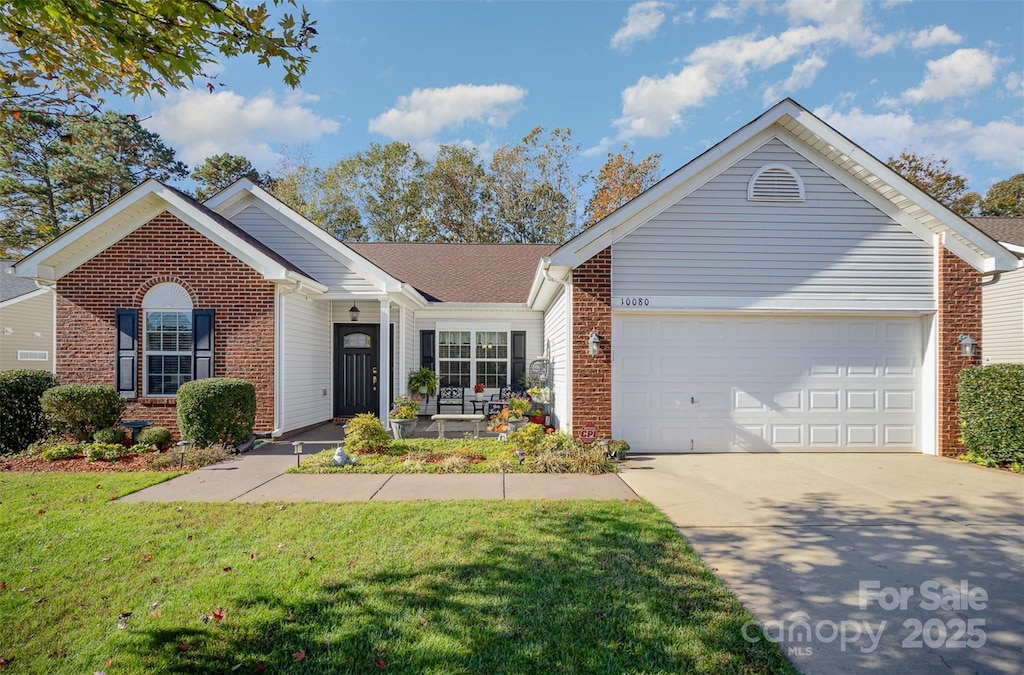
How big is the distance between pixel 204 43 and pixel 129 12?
0.55m

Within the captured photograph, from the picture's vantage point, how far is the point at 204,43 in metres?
4.29

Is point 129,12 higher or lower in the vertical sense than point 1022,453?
higher

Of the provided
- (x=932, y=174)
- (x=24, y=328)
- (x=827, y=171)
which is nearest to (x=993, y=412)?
(x=827, y=171)

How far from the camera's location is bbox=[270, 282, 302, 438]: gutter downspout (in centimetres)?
973

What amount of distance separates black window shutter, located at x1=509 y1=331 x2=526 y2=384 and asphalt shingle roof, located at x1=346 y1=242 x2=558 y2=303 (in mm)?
1063

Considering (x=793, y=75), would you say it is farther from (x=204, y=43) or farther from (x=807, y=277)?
(x=204, y=43)

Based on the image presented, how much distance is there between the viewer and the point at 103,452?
7.94 metres

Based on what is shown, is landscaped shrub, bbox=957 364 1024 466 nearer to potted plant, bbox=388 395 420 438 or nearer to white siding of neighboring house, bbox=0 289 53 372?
potted plant, bbox=388 395 420 438

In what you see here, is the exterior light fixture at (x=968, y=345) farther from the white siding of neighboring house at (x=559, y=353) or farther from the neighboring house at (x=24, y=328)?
the neighboring house at (x=24, y=328)

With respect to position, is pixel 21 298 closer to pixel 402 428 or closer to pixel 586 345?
pixel 402 428

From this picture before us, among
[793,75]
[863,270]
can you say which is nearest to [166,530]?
[863,270]

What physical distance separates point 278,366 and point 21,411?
4.27m

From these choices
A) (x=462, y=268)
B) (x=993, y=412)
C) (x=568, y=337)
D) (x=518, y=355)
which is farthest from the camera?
(x=462, y=268)

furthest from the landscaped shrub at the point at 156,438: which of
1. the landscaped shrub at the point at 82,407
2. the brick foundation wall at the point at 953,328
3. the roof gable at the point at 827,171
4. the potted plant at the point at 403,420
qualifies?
the brick foundation wall at the point at 953,328
